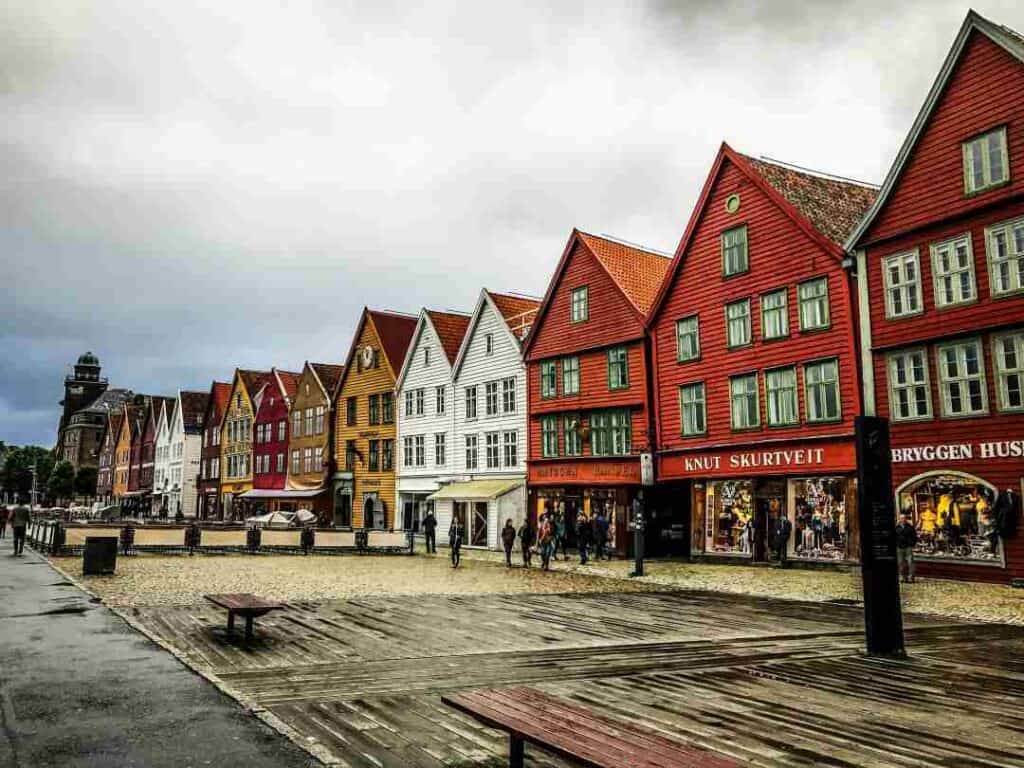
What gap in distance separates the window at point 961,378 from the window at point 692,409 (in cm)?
894

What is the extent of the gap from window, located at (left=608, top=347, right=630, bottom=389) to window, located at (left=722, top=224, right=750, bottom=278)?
581 cm

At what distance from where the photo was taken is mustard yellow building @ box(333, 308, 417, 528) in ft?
165

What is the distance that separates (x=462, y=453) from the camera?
43.2 meters

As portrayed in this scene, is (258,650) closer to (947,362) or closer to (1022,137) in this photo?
(947,362)

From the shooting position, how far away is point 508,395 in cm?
4025

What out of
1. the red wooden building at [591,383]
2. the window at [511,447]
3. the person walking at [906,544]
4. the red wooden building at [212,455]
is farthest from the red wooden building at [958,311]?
the red wooden building at [212,455]

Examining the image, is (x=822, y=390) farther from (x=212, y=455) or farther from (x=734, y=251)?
(x=212, y=455)

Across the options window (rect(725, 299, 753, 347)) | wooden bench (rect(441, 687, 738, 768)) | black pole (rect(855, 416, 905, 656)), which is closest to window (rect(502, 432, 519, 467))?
window (rect(725, 299, 753, 347))

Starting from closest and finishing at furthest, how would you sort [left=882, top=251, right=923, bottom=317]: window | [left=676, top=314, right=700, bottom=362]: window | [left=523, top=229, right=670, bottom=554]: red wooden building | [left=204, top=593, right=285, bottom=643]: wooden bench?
[left=204, top=593, right=285, bottom=643]: wooden bench
[left=882, top=251, right=923, bottom=317]: window
[left=676, top=314, right=700, bottom=362]: window
[left=523, top=229, right=670, bottom=554]: red wooden building

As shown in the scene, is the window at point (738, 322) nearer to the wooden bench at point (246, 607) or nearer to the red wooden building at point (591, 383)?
the red wooden building at point (591, 383)

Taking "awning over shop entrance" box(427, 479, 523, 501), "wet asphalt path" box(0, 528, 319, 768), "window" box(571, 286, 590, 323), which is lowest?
"wet asphalt path" box(0, 528, 319, 768)

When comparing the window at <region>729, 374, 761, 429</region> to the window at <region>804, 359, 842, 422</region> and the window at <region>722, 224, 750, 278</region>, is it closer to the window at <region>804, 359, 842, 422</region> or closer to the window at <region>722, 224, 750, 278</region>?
the window at <region>804, 359, 842, 422</region>

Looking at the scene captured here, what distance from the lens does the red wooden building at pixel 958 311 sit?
68.4 ft

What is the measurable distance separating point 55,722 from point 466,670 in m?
4.35
